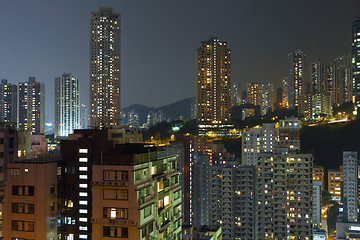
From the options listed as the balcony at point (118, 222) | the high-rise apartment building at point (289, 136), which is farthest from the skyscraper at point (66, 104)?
the balcony at point (118, 222)

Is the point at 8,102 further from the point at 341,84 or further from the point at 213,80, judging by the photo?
the point at 341,84

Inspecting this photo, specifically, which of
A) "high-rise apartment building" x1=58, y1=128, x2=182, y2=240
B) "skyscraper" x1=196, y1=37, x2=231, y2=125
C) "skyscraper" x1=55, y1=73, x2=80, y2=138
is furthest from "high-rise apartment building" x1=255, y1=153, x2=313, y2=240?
"skyscraper" x1=55, y1=73, x2=80, y2=138

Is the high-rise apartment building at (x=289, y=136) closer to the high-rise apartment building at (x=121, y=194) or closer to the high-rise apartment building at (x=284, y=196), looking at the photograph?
the high-rise apartment building at (x=284, y=196)

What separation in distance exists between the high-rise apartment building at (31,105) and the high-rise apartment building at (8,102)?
1.22 meters

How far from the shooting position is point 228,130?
35.8 m

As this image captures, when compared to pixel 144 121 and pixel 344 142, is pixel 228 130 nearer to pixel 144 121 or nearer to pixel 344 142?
pixel 344 142

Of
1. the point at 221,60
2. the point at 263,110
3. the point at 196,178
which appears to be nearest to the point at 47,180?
the point at 196,178

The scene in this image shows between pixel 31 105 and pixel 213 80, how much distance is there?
19.1 meters

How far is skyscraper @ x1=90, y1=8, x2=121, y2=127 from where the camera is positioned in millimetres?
44344

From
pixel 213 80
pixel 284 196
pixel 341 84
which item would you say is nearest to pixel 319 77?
pixel 341 84

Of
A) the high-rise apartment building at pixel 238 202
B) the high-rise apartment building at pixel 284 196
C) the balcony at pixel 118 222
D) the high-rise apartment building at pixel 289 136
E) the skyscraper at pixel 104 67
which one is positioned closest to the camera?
the balcony at pixel 118 222

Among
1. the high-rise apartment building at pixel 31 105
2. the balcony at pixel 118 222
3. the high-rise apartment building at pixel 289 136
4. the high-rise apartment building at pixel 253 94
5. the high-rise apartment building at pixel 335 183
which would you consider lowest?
the high-rise apartment building at pixel 335 183

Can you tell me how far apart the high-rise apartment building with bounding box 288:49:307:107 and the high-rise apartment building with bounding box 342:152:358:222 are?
91.0ft

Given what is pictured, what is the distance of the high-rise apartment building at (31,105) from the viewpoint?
39.7 meters
